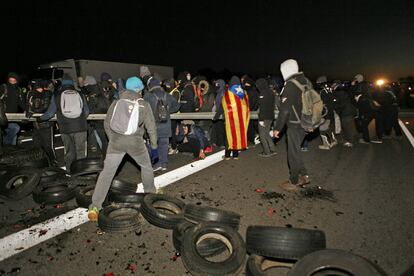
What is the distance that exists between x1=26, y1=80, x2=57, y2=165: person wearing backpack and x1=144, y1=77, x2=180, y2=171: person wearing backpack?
2.79m

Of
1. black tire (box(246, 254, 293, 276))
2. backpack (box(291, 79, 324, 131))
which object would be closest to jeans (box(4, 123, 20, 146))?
backpack (box(291, 79, 324, 131))

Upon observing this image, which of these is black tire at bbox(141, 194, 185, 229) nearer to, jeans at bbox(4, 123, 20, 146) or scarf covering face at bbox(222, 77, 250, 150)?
scarf covering face at bbox(222, 77, 250, 150)

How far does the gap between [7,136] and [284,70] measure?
8580 millimetres

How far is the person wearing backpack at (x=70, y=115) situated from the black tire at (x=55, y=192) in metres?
1.04

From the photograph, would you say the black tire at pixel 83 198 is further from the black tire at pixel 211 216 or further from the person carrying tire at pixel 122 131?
the black tire at pixel 211 216

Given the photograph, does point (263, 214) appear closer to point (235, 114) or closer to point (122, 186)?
point (122, 186)

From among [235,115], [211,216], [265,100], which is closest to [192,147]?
[235,115]

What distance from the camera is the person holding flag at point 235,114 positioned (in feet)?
25.2

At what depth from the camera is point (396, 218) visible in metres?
4.59

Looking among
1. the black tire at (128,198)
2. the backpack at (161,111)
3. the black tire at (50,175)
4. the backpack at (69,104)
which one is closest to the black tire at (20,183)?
the black tire at (50,175)

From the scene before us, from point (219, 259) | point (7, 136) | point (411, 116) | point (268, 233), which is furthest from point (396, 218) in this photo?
point (411, 116)

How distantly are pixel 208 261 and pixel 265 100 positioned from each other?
19.0 ft

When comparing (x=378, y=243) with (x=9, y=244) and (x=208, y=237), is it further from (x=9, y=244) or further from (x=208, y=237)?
(x=9, y=244)

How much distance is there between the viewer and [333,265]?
274 cm
